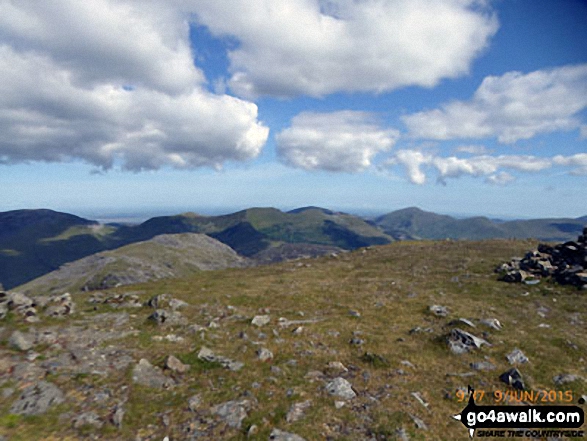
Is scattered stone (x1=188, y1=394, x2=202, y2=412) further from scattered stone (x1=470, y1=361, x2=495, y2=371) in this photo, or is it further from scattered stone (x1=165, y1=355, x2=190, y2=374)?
scattered stone (x1=470, y1=361, x2=495, y2=371)

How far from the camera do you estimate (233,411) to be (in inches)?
549

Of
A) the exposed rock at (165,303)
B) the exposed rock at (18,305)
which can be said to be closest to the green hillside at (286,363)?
the exposed rock at (165,303)

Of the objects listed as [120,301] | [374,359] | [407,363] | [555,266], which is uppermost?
[555,266]

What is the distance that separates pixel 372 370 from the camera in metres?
17.7

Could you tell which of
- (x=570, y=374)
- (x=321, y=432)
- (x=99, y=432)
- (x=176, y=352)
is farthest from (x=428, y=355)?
(x=99, y=432)

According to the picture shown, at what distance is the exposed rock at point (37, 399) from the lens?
13531 millimetres

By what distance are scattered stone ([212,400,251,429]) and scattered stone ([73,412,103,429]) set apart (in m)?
4.71

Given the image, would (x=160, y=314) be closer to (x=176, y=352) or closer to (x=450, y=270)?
(x=176, y=352)

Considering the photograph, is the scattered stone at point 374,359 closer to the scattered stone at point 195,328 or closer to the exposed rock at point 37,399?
the scattered stone at point 195,328

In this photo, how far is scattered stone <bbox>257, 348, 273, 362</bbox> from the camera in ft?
62.9

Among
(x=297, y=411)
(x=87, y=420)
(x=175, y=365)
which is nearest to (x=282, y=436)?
(x=297, y=411)

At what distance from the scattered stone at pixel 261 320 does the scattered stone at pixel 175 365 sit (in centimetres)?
817

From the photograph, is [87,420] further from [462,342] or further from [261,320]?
[462,342]

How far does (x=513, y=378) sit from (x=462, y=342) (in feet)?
15.0
